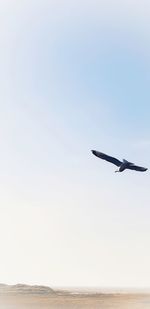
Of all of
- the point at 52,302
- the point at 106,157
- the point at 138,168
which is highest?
the point at 106,157

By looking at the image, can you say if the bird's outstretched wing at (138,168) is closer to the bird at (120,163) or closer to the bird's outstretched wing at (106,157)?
the bird at (120,163)

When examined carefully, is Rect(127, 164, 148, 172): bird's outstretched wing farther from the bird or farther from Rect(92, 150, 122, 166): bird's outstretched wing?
Rect(92, 150, 122, 166): bird's outstretched wing

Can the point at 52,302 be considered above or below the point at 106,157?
below

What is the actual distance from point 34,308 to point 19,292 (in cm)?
1828

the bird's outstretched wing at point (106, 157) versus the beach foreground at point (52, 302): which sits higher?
the bird's outstretched wing at point (106, 157)

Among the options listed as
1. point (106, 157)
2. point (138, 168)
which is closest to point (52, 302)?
point (138, 168)

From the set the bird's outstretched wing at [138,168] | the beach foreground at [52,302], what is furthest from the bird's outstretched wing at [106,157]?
the beach foreground at [52,302]

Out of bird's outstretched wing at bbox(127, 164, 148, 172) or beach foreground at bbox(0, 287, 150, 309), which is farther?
beach foreground at bbox(0, 287, 150, 309)

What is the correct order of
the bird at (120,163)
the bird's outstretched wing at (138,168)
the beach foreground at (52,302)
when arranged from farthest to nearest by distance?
1. the beach foreground at (52,302)
2. the bird's outstretched wing at (138,168)
3. the bird at (120,163)

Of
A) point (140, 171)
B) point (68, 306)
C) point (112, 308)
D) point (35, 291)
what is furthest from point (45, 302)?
point (140, 171)

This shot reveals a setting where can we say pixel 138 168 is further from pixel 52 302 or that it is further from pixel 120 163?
pixel 52 302

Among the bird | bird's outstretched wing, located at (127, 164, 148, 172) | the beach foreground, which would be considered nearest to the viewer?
the bird

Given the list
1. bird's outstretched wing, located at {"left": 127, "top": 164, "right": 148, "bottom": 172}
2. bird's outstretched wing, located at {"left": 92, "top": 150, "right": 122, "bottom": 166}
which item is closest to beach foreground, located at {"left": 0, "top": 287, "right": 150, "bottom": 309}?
bird's outstretched wing, located at {"left": 92, "top": 150, "right": 122, "bottom": 166}

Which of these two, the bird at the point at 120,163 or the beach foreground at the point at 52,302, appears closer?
the bird at the point at 120,163
